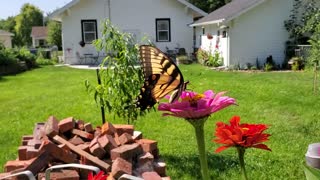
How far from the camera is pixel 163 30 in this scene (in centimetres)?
2248

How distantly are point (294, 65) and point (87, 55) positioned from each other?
36.2 ft

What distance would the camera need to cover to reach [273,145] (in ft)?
17.4

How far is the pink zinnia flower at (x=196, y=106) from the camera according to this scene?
3.29ft

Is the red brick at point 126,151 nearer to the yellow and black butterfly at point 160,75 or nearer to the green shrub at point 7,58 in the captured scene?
A: the yellow and black butterfly at point 160,75

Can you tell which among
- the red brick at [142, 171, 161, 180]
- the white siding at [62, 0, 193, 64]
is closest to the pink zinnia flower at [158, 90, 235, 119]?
the red brick at [142, 171, 161, 180]

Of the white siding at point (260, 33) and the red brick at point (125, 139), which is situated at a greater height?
the white siding at point (260, 33)

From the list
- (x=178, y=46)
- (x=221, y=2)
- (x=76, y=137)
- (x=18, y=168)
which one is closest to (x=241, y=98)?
(x=76, y=137)

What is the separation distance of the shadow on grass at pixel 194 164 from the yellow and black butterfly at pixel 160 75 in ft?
9.50

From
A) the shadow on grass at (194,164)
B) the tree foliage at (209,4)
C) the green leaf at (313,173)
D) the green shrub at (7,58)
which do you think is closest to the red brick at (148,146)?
the shadow on grass at (194,164)

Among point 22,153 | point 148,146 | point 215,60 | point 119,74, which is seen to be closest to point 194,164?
point 148,146

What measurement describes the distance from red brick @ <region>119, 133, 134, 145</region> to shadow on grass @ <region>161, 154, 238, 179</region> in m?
0.66

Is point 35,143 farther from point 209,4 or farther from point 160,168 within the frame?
point 209,4

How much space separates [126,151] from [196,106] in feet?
8.66

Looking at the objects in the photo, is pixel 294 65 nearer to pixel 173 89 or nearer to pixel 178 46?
pixel 178 46
